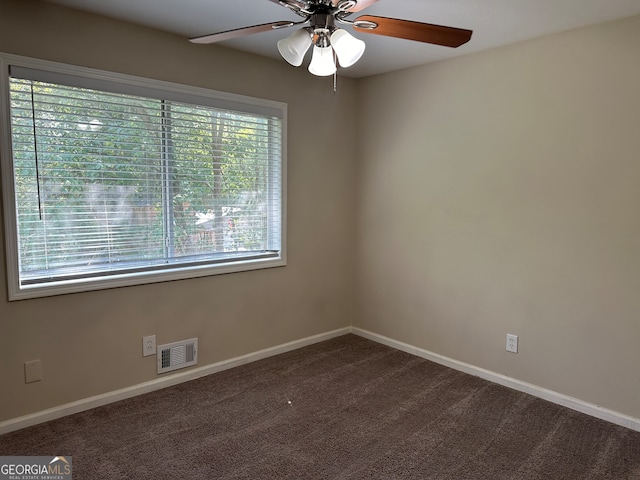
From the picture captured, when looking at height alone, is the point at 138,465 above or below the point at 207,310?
below

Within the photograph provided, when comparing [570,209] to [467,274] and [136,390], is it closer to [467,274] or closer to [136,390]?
[467,274]

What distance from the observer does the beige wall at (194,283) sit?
2.49 m

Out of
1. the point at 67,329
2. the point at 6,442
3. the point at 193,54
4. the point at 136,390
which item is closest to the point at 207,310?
the point at 136,390

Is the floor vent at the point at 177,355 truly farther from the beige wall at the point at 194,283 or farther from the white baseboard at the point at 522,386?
the white baseboard at the point at 522,386

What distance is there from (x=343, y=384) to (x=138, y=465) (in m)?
1.43

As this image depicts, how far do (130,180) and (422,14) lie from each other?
6.57 feet

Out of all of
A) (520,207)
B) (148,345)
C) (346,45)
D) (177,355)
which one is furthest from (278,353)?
(346,45)

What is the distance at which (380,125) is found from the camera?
3.87 meters

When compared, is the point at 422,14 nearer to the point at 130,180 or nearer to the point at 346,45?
the point at 346,45

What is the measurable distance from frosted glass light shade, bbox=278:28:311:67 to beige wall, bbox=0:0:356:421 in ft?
4.19

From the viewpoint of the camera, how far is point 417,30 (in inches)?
71.7

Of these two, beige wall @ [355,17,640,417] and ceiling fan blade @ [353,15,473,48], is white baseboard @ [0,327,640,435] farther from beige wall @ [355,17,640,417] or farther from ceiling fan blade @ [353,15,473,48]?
ceiling fan blade @ [353,15,473,48]

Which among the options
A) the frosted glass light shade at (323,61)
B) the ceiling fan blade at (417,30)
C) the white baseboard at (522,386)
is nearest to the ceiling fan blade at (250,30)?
the frosted glass light shade at (323,61)

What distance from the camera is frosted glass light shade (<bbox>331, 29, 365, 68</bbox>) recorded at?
1.84m
